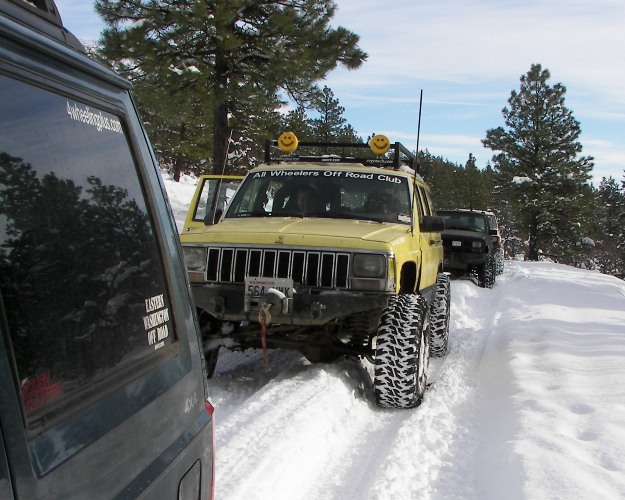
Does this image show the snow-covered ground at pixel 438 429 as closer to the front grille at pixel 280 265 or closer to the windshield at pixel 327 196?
the front grille at pixel 280 265

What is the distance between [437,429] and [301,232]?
1857 mm

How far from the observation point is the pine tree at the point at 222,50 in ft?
42.4

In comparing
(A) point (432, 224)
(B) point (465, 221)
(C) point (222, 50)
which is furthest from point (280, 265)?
(B) point (465, 221)

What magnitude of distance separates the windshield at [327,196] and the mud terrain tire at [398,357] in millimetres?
1176

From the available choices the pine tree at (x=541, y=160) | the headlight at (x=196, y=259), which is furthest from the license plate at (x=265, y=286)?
Answer: the pine tree at (x=541, y=160)

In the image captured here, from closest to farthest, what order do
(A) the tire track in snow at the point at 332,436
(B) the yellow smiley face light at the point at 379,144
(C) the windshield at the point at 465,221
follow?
1. (A) the tire track in snow at the point at 332,436
2. (B) the yellow smiley face light at the point at 379,144
3. (C) the windshield at the point at 465,221

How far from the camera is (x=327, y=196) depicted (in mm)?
5852

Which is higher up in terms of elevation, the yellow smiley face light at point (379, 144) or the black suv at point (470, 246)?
the yellow smiley face light at point (379, 144)

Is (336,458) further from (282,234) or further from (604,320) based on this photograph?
(604,320)

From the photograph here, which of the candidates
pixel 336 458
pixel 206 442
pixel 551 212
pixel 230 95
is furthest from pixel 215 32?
pixel 551 212

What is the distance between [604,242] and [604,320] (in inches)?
2410

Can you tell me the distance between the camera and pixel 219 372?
220 inches

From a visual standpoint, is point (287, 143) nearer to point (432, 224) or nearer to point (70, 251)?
point (432, 224)

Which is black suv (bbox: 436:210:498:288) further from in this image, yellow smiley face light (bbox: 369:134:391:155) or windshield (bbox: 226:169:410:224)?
windshield (bbox: 226:169:410:224)
